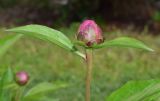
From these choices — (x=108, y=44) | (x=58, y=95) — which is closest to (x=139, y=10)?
(x=58, y=95)

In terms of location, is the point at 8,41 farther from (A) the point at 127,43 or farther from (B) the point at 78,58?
(B) the point at 78,58

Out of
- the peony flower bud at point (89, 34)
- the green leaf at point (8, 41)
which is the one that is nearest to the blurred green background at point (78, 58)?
the green leaf at point (8, 41)

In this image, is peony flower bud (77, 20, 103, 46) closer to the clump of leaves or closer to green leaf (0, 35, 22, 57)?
the clump of leaves

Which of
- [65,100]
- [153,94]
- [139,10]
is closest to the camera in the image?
[153,94]

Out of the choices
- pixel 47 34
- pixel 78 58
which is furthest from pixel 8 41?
pixel 78 58

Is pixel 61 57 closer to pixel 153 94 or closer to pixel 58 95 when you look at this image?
pixel 58 95

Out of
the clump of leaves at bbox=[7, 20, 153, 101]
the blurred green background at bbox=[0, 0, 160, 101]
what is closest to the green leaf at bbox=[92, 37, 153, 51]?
the clump of leaves at bbox=[7, 20, 153, 101]
